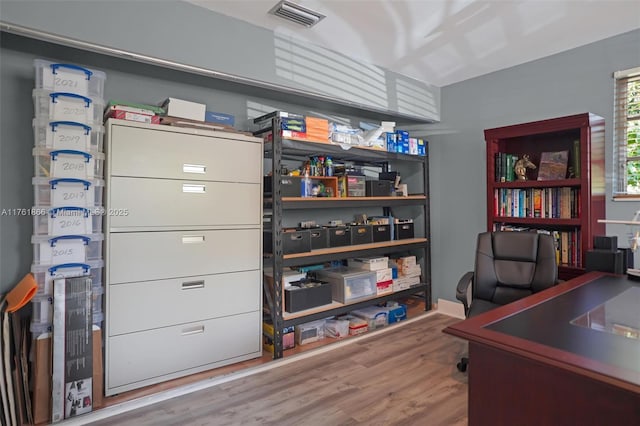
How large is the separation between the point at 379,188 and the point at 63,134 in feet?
7.90

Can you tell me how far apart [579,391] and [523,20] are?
238cm

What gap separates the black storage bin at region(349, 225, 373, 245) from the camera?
3160 mm

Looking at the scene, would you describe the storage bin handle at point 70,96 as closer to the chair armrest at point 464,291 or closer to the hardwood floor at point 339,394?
the hardwood floor at point 339,394

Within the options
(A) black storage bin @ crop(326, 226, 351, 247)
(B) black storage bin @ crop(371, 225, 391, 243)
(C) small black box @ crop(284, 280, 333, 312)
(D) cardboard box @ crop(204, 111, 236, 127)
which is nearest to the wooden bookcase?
(B) black storage bin @ crop(371, 225, 391, 243)

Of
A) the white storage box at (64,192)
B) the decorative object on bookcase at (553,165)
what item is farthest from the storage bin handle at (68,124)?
the decorative object on bookcase at (553,165)

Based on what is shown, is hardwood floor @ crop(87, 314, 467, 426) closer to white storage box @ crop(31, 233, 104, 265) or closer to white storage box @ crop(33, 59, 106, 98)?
white storage box @ crop(31, 233, 104, 265)

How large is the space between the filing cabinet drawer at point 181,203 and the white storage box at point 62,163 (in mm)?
158

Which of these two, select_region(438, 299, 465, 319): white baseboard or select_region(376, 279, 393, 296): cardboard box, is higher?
select_region(376, 279, 393, 296): cardboard box

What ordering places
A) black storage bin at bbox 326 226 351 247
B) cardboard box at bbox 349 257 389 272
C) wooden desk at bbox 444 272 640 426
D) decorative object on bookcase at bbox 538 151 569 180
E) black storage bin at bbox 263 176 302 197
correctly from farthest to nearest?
1. cardboard box at bbox 349 257 389 272
2. black storage bin at bbox 326 226 351 247
3. decorative object on bookcase at bbox 538 151 569 180
4. black storage bin at bbox 263 176 302 197
5. wooden desk at bbox 444 272 640 426

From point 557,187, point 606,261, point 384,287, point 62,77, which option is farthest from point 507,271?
point 62,77

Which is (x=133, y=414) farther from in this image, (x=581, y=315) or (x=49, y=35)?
(x=581, y=315)

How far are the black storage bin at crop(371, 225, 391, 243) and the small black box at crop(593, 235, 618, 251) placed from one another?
1579 millimetres

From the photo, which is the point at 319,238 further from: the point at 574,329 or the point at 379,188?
the point at 574,329

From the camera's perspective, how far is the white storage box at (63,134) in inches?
75.3
